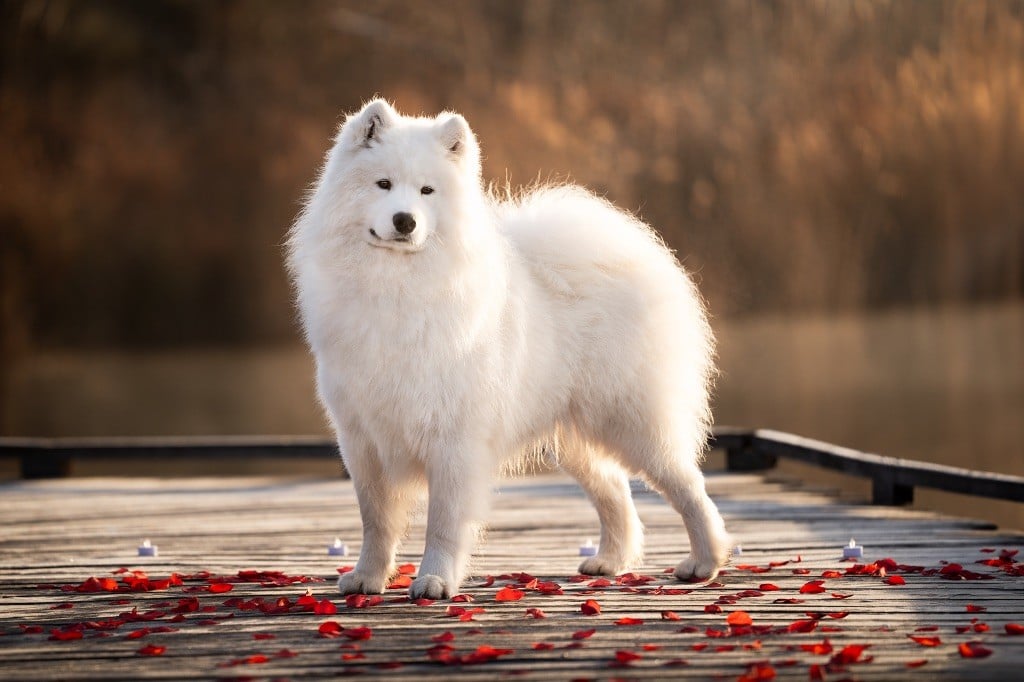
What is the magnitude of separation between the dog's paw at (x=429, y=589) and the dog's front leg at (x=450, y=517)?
0.03 metres

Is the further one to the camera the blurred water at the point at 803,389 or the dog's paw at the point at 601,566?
the blurred water at the point at 803,389

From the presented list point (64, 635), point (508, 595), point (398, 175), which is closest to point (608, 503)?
point (508, 595)

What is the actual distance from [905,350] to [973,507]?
10.8 metres

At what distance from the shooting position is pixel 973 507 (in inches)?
639

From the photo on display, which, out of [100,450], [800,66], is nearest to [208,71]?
[800,66]

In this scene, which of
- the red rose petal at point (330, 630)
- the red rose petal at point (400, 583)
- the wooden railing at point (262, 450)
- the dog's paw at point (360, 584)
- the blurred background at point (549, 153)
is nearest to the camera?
the red rose petal at point (330, 630)

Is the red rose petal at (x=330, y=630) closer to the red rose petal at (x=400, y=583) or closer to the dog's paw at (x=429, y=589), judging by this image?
the dog's paw at (x=429, y=589)

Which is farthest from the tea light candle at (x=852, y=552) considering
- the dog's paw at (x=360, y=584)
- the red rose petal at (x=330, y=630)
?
the red rose petal at (x=330, y=630)

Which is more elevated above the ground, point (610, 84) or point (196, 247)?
point (610, 84)

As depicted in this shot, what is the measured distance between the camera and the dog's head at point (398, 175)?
3562 millimetres

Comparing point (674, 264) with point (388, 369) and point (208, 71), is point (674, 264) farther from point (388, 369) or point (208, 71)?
point (208, 71)

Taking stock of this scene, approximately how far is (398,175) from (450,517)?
1016 mm

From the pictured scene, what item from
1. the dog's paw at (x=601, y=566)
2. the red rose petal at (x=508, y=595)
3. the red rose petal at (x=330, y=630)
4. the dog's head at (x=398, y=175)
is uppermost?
the dog's head at (x=398, y=175)

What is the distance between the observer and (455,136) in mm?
3754
